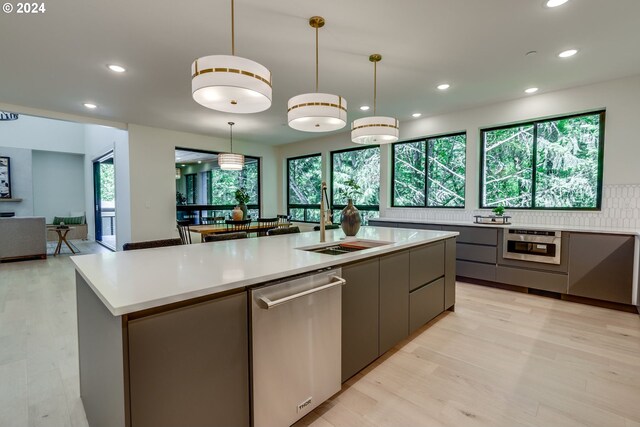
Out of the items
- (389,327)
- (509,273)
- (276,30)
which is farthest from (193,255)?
(509,273)

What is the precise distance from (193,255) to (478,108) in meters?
4.75

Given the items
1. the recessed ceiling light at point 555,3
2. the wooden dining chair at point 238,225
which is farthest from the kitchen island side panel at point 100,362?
the recessed ceiling light at point 555,3

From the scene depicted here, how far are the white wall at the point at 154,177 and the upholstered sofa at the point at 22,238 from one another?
6.81 feet

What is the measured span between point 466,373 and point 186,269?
201 centimetres

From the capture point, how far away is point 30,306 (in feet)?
11.3

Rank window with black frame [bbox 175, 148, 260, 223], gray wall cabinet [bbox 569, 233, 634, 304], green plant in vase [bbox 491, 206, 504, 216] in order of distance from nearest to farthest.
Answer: gray wall cabinet [bbox 569, 233, 634, 304] < green plant in vase [bbox 491, 206, 504, 216] < window with black frame [bbox 175, 148, 260, 223]

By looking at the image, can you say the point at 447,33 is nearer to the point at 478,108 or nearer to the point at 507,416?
the point at 478,108

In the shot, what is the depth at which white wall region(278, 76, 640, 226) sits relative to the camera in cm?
355

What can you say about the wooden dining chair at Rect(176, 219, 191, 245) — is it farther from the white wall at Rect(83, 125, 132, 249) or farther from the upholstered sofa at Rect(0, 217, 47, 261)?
the upholstered sofa at Rect(0, 217, 47, 261)

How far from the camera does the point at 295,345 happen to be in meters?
1.55

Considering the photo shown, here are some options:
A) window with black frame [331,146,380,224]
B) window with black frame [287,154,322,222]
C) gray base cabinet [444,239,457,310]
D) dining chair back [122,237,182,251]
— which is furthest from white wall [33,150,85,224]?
gray base cabinet [444,239,457,310]

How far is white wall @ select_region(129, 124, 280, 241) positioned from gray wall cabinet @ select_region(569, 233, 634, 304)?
6614mm

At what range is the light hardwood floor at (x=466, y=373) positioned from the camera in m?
1.72

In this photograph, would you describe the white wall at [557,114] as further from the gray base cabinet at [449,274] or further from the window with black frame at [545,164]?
the gray base cabinet at [449,274]
